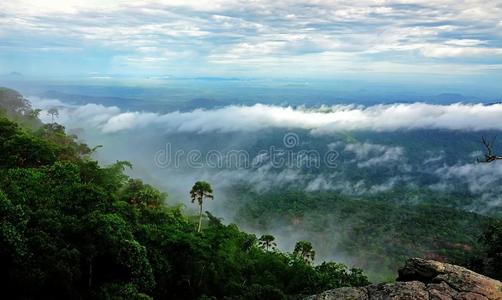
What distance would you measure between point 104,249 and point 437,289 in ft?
41.5

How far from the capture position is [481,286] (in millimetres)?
13367

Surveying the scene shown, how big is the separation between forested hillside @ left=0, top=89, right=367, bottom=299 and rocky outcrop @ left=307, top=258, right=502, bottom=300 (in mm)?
7011

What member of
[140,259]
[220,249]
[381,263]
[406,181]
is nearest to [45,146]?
[220,249]

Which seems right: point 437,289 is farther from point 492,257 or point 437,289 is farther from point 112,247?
point 492,257

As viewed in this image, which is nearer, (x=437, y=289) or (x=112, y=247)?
(x=437, y=289)

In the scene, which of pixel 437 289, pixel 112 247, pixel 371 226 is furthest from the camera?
pixel 371 226

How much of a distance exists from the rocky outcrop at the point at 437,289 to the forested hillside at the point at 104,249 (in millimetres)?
7011

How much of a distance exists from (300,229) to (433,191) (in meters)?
87.0

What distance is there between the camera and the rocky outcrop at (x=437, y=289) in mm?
12938

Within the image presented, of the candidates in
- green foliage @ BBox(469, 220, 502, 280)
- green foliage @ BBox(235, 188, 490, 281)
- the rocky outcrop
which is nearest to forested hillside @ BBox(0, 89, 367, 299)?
the rocky outcrop

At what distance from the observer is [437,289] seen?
1338 cm

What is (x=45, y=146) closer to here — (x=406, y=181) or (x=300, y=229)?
(x=300, y=229)

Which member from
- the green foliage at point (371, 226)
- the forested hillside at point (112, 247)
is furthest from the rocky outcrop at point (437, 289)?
the green foliage at point (371, 226)

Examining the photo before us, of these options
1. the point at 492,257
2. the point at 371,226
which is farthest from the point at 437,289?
the point at 371,226
